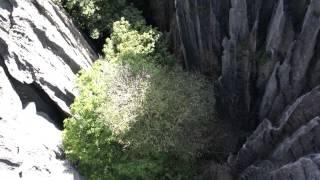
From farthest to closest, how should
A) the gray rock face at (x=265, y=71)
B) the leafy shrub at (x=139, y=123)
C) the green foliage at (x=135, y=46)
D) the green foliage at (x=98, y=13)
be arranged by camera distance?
1. the green foliage at (x=98, y=13)
2. the green foliage at (x=135, y=46)
3. the leafy shrub at (x=139, y=123)
4. the gray rock face at (x=265, y=71)

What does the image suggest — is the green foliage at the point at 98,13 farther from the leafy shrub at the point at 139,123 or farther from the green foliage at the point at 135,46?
the leafy shrub at the point at 139,123

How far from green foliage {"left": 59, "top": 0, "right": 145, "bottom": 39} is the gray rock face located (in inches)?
86.0

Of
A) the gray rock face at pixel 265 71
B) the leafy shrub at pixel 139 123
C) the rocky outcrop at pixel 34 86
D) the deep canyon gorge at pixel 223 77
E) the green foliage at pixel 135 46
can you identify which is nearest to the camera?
the gray rock face at pixel 265 71

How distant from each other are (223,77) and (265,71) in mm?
1153

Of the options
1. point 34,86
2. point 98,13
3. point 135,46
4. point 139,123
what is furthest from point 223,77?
point 34,86

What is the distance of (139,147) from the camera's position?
39.3 feet

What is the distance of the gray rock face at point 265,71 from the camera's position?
1024cm

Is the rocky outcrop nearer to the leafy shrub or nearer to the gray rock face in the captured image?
the leafy shrub

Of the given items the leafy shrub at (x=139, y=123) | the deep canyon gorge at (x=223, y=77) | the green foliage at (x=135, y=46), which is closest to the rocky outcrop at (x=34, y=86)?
the deep canyon gorge at (x=223, y=77)

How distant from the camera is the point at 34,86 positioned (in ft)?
43.8

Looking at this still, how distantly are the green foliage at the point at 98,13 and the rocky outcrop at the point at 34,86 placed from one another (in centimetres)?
68

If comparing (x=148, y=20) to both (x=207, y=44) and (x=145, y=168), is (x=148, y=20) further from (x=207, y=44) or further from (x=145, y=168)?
(x=145, y=168)

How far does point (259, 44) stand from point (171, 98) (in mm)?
Answer: 2463

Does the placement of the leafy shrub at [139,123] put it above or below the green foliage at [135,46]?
below
